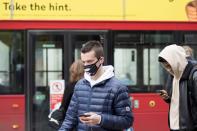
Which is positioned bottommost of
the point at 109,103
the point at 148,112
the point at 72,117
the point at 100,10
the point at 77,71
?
the point at 148,112

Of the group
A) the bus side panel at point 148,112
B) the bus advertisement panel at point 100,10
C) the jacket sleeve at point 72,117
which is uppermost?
the bus advertisement panel at point 100,10

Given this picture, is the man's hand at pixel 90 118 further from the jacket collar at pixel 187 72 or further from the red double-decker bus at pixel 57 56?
the red double-decker bus at pixel 57 56

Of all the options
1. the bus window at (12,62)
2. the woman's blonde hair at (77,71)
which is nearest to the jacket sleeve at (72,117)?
the woman's blonde hair at (77,71)

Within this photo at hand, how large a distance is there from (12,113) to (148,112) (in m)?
2.35

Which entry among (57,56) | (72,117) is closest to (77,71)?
(72,117)

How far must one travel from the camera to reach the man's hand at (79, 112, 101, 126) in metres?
3.56

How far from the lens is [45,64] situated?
9023mm

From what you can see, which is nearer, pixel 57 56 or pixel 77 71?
pixel 77 71

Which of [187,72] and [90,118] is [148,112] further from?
[90,118]

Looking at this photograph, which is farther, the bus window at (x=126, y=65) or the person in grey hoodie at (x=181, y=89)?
the bus window at (x=126, y=65)

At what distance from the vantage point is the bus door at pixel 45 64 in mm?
8945

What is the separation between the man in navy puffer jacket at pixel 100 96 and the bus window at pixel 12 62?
206 inches

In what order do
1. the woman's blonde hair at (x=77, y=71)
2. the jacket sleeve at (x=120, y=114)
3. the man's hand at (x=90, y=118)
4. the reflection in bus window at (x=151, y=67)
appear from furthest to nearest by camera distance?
1. the reflection in bus window at (x=151, y=67)
2. the woman's blonde hair at (x=77, y=71)
3. the jacket sleeve at (x=120, y=114)
4. the man's hand at (x=90, y=118)

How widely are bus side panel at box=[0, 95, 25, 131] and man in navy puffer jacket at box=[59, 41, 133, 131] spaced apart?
5085mm
